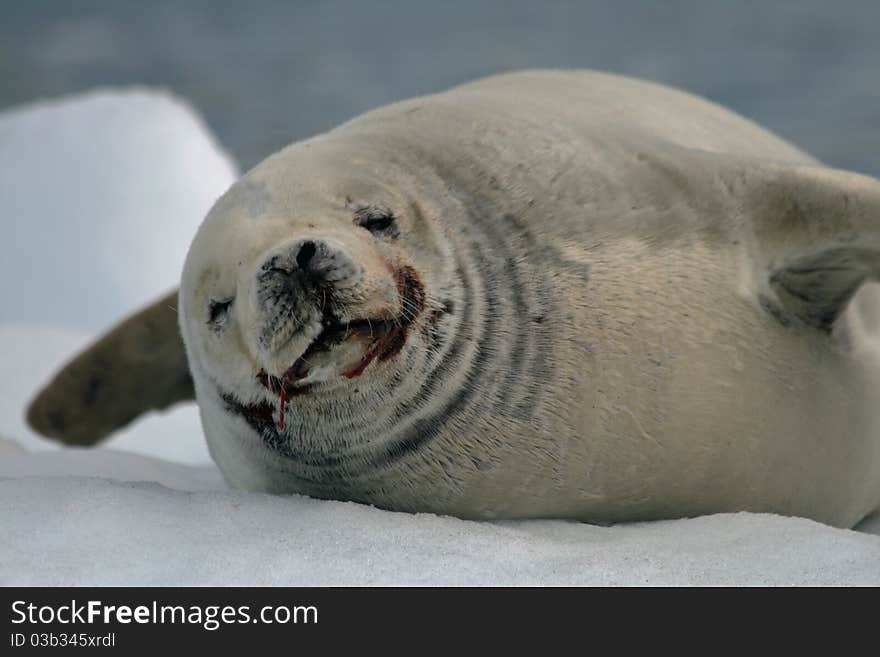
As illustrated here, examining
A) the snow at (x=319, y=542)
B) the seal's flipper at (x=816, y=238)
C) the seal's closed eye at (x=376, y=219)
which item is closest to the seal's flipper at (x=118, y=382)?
the snow at (x=319, y=542)

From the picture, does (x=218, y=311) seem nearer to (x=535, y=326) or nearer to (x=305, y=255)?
(x=305, y=255)

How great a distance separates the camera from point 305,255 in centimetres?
193

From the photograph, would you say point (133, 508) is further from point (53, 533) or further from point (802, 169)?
point (802, 169)

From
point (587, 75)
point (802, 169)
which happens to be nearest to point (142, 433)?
point (587, 75)

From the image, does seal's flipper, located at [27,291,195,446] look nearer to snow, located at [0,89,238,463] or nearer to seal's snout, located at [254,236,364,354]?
seal's snout, located at [254,236,364,354]

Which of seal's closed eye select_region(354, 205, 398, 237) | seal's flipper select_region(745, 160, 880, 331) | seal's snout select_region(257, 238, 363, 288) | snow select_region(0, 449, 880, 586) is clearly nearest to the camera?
snow select_region(0, 449, 880, 586)

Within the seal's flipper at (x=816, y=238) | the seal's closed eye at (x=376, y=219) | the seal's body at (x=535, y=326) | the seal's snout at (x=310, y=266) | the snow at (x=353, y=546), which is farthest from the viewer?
the seal's flipper at (x=816, y=238)

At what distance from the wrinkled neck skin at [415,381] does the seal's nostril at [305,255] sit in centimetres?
24

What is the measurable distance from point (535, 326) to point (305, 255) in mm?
538

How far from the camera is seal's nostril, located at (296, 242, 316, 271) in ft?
6.31

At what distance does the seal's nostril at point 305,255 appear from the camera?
1.92 meters

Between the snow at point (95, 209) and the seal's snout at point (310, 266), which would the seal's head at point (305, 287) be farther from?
the snow at point (95, 209)

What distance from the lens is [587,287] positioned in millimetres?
2338

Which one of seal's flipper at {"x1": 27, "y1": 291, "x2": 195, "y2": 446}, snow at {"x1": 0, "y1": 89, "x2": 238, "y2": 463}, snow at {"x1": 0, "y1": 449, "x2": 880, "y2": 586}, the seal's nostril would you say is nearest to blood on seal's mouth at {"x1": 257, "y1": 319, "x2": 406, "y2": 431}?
the seal's nostril
